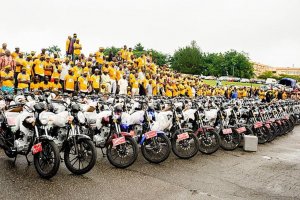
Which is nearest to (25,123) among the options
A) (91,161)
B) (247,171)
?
(91,161)

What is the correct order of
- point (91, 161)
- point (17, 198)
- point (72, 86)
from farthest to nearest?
1. point (72, 86)
2. point (91, 161)
3. point (17, 198)

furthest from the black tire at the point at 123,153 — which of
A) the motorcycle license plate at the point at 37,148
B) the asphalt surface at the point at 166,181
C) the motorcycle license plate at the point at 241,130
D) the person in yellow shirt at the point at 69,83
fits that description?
the person in yellow shirt at the point at 69,83

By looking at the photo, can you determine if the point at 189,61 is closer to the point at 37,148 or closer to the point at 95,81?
the point at 95,81

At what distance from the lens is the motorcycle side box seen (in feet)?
29.9

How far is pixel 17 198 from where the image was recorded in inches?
187

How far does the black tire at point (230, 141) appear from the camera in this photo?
9.03m

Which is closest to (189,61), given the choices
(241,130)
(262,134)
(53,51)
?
(53,51)

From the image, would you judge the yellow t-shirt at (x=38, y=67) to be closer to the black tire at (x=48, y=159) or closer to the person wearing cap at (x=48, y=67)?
the person wearing cap at (x=48, y=67)

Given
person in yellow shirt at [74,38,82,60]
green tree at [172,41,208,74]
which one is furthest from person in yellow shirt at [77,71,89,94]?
green tree at [172,41,208,74]

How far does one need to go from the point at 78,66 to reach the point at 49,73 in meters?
1.23

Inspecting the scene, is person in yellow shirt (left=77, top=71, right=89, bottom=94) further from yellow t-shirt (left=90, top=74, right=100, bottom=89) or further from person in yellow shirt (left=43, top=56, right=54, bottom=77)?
person in yellow shirt (left=43, top=56, right=54, bottom=77)

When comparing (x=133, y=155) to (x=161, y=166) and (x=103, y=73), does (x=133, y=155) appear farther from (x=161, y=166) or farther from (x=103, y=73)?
(x=103, y=73)

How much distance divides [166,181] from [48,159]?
6.86 ft

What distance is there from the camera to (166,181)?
5.91m
